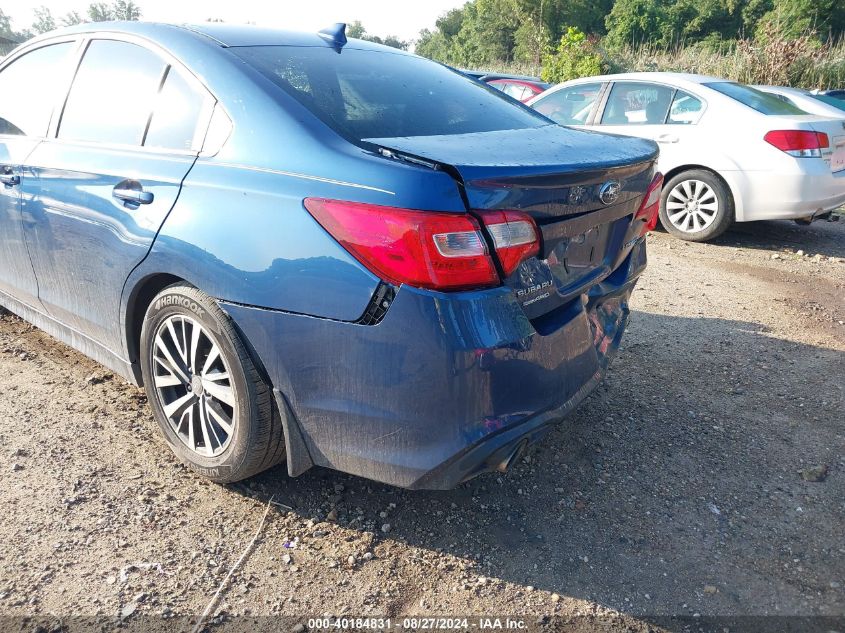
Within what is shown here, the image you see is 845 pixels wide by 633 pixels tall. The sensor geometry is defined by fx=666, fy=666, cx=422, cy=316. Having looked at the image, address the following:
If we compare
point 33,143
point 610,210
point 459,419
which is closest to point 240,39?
point 33,143

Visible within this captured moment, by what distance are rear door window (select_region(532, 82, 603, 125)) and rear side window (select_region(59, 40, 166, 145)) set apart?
17.0 feet

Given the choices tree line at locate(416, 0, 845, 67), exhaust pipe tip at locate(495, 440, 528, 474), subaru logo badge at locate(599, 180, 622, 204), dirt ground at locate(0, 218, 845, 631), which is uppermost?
tree line at locate(416, 0, 845, 67)

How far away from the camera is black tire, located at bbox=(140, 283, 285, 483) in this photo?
223 centimetres

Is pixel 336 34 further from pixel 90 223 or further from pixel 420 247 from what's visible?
pixel 420 247

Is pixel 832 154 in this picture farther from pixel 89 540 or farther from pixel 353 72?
pixel 89 540

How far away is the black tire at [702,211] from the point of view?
6227mm

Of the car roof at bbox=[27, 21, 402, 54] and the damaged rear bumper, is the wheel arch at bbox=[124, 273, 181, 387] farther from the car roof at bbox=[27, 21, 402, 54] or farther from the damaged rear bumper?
the car roof at bbox=[27, 21, 402, 54]

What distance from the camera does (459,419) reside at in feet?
6.28

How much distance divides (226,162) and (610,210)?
53.2 inches

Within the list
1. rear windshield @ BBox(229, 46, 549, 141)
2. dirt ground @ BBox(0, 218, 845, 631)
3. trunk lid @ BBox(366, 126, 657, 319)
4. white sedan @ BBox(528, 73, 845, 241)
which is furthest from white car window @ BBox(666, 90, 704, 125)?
trunk lid @ BBox(366, 126, 657, 319)

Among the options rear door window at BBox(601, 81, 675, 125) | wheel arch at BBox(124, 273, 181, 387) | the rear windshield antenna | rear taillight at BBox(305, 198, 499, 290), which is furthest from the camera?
rear door window at BBox(601, 81, 675, 125)

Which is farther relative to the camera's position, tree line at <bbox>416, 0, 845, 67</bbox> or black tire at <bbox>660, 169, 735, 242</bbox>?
tree line at <bbox>416, 0, 845, 67</bbox>

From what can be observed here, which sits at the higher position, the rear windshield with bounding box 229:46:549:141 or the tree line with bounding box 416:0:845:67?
the tree line with bounding box 416:0:845:67

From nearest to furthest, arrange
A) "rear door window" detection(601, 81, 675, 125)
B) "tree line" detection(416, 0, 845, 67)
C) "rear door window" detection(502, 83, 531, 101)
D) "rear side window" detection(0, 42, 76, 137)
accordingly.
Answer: "rear side window" detection(0, 42, 76, 137)
"rear door window" detection(601, 81, 675, 125)
"rear door window" detection(502, 83, 531, 101)
"tree line" detection(416, 0, 845, 67)
